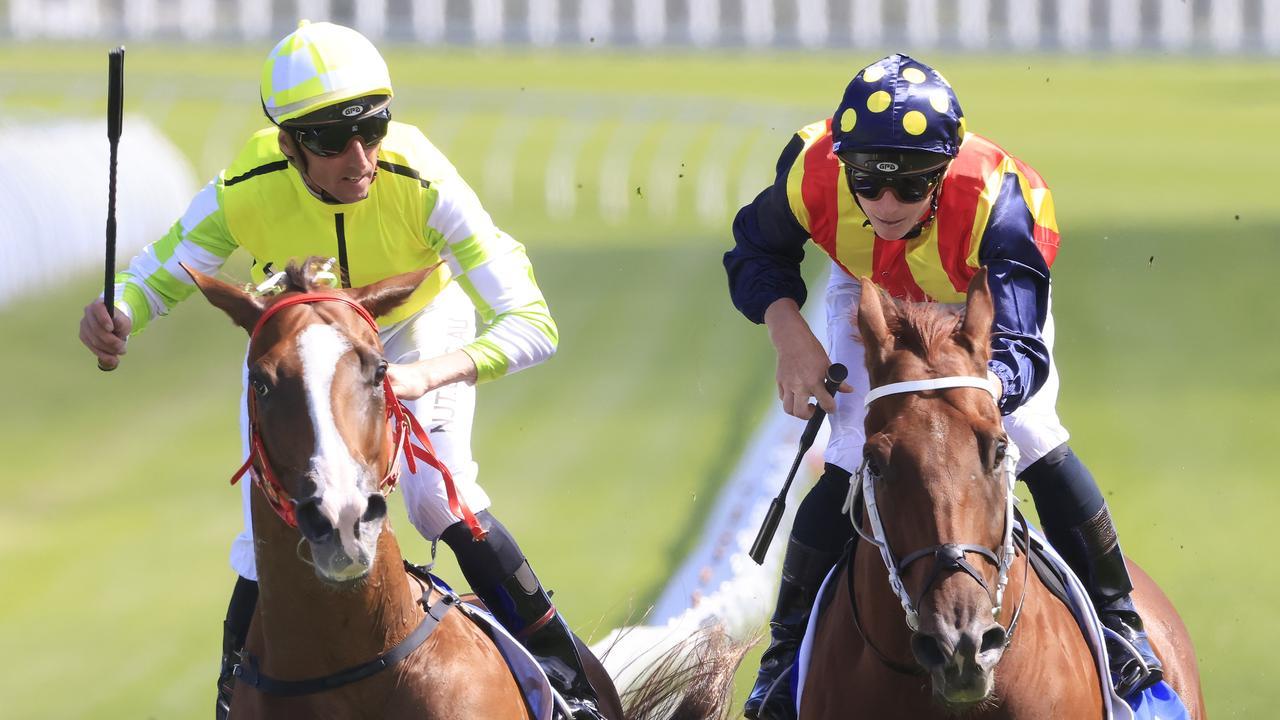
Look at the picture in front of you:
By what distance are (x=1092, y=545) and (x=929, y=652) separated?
1.23 meters

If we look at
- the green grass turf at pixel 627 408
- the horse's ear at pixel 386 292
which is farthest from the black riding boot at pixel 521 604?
the green grass turf at pixel 627 408

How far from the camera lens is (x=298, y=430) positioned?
11.3ft

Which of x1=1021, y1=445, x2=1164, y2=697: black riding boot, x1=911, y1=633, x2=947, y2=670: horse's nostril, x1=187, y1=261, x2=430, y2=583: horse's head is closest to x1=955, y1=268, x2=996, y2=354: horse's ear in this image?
x1=911, y1=633, x2=947, y2=670: horse's nostril

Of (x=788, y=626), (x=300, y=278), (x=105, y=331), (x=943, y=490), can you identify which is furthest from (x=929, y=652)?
(x=105, y=331)

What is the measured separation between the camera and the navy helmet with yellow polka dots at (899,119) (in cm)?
412

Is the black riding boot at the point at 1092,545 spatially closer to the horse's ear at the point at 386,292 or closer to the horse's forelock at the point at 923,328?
the horse's forelock at the point at 923,328

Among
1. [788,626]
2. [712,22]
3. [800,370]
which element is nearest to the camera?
[800,370]

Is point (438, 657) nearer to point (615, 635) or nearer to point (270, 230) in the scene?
point (270, 230)

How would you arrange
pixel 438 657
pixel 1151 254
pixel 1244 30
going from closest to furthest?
1. pixel 438 657
2. pixel 1151 254
3. pixel 1244 30

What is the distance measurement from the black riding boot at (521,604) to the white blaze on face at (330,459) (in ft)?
3.65

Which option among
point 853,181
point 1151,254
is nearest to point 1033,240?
point 853,181

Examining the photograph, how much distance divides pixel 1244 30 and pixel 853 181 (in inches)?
886

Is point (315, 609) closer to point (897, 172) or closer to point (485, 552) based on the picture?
point (485, 552)

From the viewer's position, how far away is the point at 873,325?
3.76m
